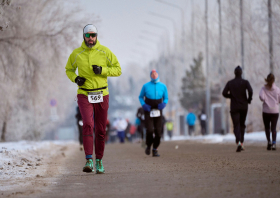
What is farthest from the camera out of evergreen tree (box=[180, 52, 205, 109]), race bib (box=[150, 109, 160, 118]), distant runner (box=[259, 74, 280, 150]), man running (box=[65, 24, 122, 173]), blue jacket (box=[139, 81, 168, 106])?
evergreen tree (box=[180, 52, 205, 109])

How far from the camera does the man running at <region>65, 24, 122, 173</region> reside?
27.1 ft

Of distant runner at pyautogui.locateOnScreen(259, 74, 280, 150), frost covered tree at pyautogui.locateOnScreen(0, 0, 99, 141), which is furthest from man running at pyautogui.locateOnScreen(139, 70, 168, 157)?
frost covered tree at pyautogui.locateOnScreen(0, 0, 99, 141)

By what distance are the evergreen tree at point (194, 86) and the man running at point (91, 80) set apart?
53.6 m

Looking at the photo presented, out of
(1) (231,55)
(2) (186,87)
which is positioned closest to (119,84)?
(2) (186,87)

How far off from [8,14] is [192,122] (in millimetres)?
19355

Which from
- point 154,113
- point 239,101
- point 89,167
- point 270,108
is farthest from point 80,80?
point 270,108

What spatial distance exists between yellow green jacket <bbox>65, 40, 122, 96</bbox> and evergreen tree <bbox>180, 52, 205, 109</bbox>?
53.6 m

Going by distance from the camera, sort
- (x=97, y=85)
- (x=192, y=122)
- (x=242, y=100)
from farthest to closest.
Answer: (x=192, y=122), (x=242, y=100), (x=97, y=85)

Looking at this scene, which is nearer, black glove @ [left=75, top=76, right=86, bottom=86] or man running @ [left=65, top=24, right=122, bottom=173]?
black glove @ [left=75, top=76, right=86, bottom=86]

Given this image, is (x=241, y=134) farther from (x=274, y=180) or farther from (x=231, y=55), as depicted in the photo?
(x=231, y=55)

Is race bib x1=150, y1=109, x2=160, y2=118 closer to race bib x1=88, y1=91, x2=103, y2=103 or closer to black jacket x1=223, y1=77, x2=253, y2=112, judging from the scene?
black jacket x1=223, y1=77, x2=253, y2=112

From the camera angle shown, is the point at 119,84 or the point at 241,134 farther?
the point at 119,84

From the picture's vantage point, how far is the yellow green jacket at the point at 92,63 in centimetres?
832

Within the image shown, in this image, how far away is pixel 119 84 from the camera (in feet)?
623
